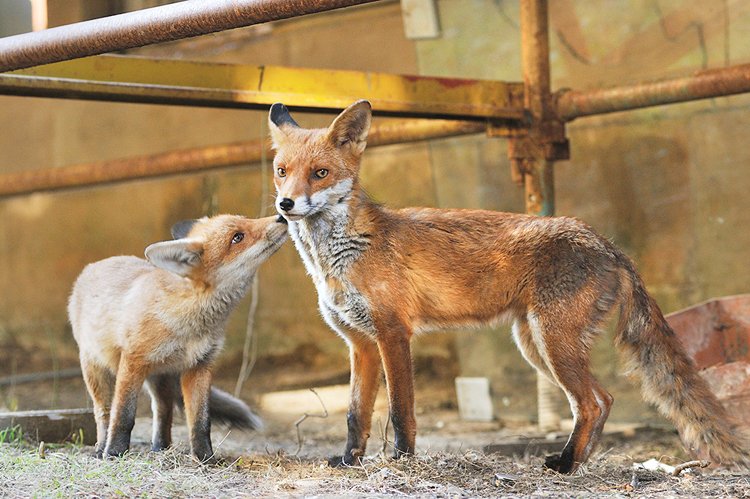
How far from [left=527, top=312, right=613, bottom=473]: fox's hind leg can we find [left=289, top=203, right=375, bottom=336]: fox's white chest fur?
2.62 feet

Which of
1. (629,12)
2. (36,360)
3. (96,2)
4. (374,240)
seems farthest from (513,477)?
(36,360)

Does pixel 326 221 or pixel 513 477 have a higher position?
pixel 326 221

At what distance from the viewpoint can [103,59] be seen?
193 inches

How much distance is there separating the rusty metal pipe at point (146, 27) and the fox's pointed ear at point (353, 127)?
0.79 m

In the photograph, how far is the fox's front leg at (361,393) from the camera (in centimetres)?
462

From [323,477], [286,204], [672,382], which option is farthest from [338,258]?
[672,382]

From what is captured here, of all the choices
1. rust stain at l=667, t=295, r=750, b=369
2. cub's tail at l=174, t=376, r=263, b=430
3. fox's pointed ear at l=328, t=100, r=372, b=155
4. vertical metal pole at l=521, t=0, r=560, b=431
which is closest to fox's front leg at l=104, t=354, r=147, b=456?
cub's tail at l=174, t=376, r=263, b=430

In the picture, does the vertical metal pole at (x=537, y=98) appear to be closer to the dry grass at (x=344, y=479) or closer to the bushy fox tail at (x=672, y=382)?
the bushy fox tail at (x=672, y=382)

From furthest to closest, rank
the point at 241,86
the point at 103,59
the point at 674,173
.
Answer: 1. the point at 674,173
2. the point at 241,86
3. the point at 103,59

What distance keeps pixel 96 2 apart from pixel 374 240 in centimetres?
542

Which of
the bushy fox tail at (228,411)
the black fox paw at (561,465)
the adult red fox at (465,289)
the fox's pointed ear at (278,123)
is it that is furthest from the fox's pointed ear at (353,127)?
the bushy fox tail at (228,411)

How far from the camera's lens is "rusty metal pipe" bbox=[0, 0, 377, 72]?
3.48 meters

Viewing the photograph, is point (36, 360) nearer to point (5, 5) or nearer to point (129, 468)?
point (5, 5)

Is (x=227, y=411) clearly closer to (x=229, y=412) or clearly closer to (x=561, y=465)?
(x=229, y=412)
